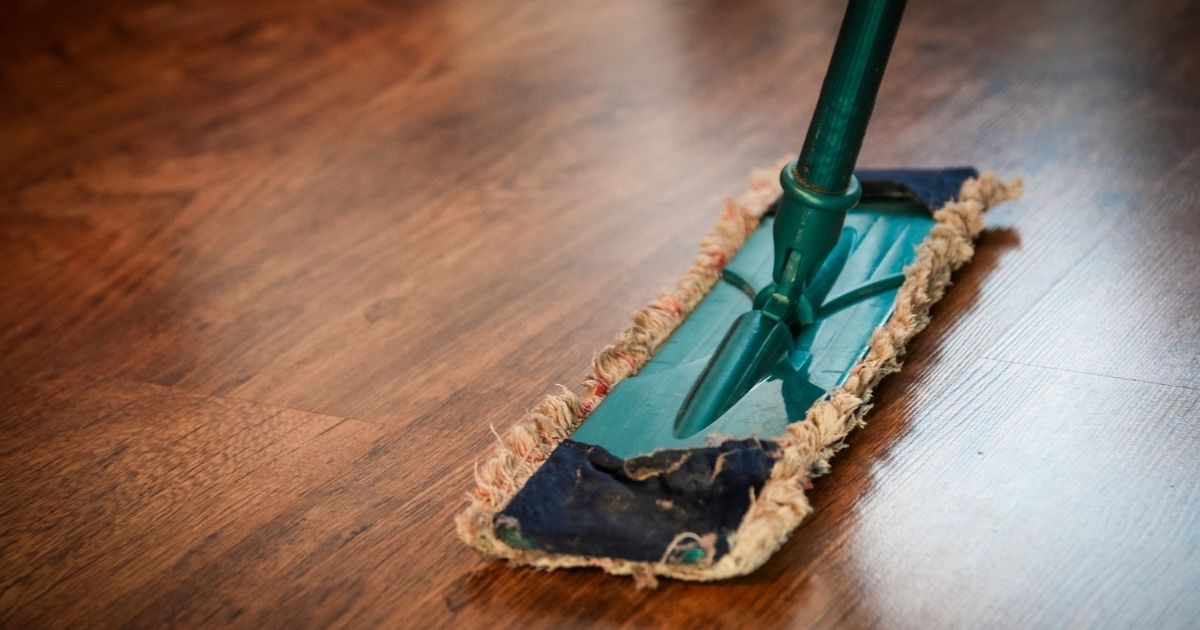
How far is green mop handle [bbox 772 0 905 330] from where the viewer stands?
88 cm

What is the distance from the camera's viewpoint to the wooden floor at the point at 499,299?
0.78 metres

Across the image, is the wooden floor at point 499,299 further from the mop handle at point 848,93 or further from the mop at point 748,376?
the mop handle at point 848,93

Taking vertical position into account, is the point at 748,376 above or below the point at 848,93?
below

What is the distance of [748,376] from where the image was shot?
885 mm

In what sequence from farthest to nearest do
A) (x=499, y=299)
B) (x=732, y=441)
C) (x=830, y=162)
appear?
(x=499, y=299)
(x=830, y=162)
(x=732, y=441)

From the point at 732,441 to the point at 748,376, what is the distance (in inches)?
3.7

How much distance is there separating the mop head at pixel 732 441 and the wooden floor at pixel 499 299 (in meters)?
0.02

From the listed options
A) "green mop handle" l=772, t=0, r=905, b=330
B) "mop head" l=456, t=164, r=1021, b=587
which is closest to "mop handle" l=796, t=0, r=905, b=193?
"green mop handle" l=772, t=0, r=905, b=330

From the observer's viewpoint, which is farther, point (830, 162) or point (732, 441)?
point (830, 162)

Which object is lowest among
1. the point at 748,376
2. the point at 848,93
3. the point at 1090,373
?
the point at 1090,373

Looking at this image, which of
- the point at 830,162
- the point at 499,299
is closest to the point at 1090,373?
the point at 830,162

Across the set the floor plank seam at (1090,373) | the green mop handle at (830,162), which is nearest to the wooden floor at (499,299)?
the floor plank seam at (1090,373)

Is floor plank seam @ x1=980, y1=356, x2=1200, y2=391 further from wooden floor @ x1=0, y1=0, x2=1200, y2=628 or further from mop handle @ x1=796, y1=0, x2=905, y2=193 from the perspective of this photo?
mop handle @ x1=796, y1=0, x2=905, y2=193

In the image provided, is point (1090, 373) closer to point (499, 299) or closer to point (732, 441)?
point (732, 441)
